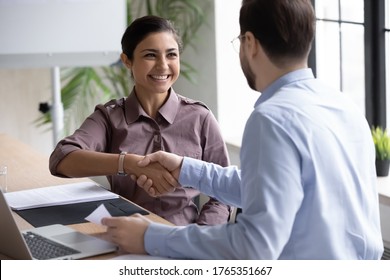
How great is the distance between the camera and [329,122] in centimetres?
165

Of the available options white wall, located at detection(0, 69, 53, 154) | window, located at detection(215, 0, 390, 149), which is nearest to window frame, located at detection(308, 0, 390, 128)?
window, located at detection(215, 0, 390, 149)

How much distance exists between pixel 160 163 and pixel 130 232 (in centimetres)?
54

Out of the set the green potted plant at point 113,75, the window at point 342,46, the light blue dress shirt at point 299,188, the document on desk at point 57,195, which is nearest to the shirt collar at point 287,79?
the light blue dress shirt at point 299,188

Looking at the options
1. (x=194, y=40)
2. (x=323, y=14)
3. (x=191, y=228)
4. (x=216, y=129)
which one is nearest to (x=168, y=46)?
(x=216, y=129)

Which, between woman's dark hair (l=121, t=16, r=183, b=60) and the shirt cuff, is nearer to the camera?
the shirt cuff

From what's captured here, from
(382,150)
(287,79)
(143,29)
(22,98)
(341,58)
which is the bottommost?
(382,150)

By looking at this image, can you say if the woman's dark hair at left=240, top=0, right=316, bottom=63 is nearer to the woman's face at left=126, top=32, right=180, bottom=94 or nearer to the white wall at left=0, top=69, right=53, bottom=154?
the woman's face at left=126, top=32, right=180, bottom=94

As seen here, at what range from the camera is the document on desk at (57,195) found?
2422mm

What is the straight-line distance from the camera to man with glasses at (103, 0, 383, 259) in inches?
60.7

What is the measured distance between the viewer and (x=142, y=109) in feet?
8.80

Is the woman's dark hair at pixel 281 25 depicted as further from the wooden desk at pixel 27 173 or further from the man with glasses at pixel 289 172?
the wooden desk at pixel 27 173

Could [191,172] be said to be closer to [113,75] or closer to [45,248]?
[45,248]

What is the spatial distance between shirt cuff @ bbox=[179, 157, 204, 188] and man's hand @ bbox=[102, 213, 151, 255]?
359 mm

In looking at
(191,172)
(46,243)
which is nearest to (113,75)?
(191,172)
